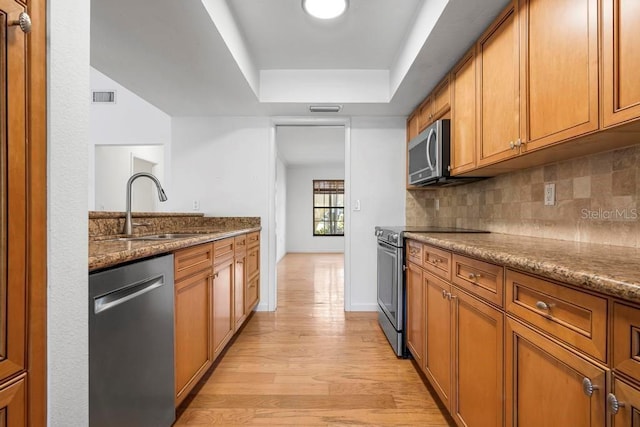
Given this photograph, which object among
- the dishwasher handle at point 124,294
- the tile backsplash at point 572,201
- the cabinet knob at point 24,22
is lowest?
the dishwasher handle at point 124,294

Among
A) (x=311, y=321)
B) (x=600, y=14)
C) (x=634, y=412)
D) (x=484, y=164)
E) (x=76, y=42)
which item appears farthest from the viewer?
(x=311, y=321)

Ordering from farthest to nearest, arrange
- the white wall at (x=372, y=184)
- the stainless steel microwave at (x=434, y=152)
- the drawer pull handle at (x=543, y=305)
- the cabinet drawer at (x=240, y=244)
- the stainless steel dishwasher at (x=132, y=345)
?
the white wall at (x=372, y=184), the cabinet drawer at (x=240, y=244), the stainless steel microwave at (x=434, y=152), the stainless steel dishwasher at (x=132, y=345), the drawer pull handle at (x=543, y=305)

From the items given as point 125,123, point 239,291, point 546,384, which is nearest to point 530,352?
point 546,384

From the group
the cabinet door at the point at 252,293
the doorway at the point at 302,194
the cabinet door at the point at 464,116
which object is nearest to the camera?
the cabinet door at the point at 464,116

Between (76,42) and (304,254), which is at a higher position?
(76,42)

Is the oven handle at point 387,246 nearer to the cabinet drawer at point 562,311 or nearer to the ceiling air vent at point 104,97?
the cabinet drawer at point 562,311

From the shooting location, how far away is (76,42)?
0.81 meters

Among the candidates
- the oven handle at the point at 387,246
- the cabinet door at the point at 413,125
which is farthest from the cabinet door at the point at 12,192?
the cabinet door at the point at 413,125

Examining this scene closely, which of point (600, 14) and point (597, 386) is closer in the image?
point (597, 386)

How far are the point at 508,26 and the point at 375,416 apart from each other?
202cm

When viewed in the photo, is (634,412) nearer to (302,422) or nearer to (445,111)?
(302,422)

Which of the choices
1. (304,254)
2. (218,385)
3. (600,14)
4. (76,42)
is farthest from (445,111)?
(304,254)

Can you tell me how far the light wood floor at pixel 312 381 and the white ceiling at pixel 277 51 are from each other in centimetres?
205

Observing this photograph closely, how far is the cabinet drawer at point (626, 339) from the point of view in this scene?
0.60 m
